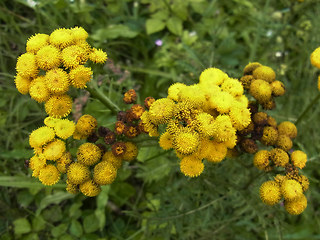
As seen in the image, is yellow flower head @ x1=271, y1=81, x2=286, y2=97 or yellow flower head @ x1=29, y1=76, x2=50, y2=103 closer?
yellow flower head @ x1=29, y1=76, x2=50, y2=103

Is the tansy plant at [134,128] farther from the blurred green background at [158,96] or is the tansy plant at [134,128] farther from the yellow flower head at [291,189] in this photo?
the blurred green background at [158,96]

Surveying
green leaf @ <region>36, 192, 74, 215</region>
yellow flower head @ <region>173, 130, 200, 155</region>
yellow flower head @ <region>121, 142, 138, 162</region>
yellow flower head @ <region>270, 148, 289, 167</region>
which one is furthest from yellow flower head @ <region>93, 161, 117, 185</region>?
green leaf @ <region>36, 192, 74, 215</region>

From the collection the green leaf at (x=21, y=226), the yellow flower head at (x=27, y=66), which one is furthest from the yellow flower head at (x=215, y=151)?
the green leaf at (x=21, y=226)

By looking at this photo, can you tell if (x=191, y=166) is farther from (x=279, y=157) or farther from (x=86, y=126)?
(x=86, y=126)

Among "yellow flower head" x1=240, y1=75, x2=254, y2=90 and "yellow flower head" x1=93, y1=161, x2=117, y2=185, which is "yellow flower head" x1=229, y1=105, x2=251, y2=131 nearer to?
"yellow flower head" x1=240, y1=75, x2=254, y2=90

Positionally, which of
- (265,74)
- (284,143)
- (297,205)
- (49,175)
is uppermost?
(265,74)

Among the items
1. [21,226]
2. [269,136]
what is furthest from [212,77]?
[21,226]

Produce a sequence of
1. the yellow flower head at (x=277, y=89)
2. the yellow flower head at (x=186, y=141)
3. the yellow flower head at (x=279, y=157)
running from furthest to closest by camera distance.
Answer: the yellow flower head at (x=277, y=89), the yellow flower head at (x=279, y=157), the yellow flower head at (x=186, y=141)
